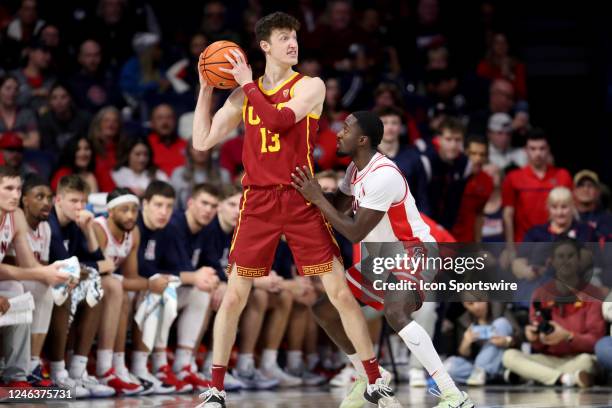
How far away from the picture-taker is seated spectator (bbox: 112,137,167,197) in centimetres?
1003

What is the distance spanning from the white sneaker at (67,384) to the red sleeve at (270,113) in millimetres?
2457

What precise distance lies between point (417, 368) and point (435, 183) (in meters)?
1.82

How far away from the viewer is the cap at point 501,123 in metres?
11.8

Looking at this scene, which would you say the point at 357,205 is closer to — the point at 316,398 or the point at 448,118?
the point at 316,398

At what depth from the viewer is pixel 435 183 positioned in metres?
10.4

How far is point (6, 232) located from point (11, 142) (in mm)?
1977

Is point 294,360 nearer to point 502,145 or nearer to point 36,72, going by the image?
point 502,145

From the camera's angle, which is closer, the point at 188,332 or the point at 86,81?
the point at 188,332

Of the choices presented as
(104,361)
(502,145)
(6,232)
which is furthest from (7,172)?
(502,145)

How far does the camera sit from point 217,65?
6.73 meters

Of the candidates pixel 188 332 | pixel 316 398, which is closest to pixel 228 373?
pixel 188 332

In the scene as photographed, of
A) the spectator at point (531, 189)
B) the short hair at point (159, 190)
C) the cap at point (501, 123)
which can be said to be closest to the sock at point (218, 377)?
the short hair at point (159, 190)

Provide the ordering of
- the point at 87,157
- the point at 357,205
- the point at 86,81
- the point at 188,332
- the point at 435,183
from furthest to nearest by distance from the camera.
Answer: the point at 86,81 → the point at 435,183 → the point at 87,157 → the point at 188,332 → the point at 357,205

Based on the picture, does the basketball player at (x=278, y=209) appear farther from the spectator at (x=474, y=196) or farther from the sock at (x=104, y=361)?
the spectator at (x=474, y=196)
